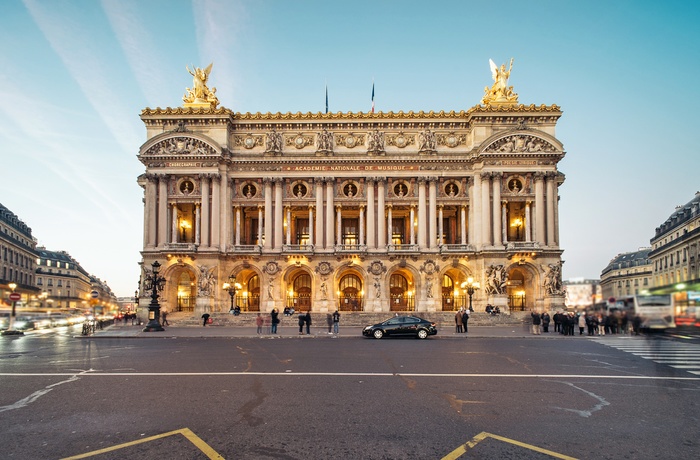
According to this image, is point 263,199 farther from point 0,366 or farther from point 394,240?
point 0,366

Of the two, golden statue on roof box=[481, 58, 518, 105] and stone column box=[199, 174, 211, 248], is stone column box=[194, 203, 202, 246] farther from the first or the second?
golden statue on roof box=[481, 58, 518, 105]

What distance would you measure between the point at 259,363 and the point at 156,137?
3995cm

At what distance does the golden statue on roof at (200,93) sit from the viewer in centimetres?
5219

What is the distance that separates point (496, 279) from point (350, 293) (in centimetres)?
1566

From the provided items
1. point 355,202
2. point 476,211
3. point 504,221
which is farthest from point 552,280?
point 355,202

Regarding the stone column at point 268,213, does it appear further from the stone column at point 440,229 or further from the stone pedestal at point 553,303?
the stone pedestal at point 553,303

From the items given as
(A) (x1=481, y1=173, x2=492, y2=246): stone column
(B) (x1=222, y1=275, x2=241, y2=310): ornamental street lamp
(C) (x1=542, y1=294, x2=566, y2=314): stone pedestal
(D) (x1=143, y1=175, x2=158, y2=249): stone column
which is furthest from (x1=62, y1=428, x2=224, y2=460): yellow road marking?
(D) (x1=143, y1=175, x2=158, y2=249): stone column

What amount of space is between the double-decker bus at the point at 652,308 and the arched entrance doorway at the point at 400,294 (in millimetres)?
44368

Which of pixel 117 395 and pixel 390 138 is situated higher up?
pixel 390 138

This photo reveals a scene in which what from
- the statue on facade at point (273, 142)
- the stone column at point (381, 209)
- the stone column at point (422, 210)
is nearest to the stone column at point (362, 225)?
the stone column at point (381, 209)

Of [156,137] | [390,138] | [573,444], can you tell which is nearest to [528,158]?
[390,138]

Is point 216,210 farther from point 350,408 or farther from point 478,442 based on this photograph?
point 478,442

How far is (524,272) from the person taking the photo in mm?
49625

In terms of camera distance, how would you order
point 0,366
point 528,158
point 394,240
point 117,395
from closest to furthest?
1. point 117,395
2. point 0,366
3. point 528,158
4. point 394,240
